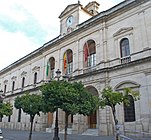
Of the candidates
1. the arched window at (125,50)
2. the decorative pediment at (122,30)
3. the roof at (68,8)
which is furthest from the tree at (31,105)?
the roof at (68,8)

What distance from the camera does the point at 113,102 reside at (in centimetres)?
1084

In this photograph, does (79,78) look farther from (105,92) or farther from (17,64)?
(17,64)

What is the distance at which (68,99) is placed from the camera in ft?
37.5

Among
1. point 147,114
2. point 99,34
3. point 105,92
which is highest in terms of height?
point 99,34

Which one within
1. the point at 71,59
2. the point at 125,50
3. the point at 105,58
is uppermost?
the point at 71,59

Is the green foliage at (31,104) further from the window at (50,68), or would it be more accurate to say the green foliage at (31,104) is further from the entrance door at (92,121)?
the window at (50,68)

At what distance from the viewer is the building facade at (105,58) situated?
1625 centimetres

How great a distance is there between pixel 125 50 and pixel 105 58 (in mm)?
1979

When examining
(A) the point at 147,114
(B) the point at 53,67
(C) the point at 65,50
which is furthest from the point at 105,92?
(B) the point at 53,67

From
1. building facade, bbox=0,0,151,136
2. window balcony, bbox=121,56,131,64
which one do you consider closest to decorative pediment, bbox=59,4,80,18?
building facade, bbox=0,0,151,136

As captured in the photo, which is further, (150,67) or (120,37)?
(120,37)

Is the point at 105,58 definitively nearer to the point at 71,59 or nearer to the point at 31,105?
the point at 71,59

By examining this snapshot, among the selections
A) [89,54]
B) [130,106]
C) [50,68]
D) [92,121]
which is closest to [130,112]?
[130,106]

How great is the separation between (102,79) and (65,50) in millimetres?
7577
